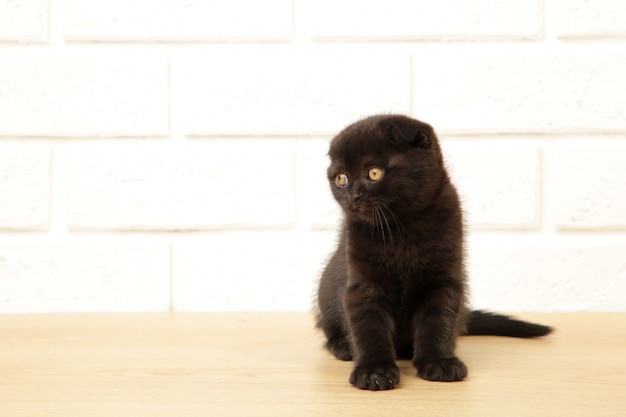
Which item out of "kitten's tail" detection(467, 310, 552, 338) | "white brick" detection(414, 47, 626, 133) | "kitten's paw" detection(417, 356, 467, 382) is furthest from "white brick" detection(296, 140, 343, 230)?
"kitten's paw" detection(417, 356, 467, 382)

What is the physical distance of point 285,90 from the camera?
1.49 m

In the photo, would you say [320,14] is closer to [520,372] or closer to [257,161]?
[257,161]

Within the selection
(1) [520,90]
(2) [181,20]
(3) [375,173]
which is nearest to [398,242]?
(3) [375,173]

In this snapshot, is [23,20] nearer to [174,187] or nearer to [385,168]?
[174,187]

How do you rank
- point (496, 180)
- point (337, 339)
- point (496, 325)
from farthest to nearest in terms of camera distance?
point (496, 180), point (496, 325), point (337, 339)

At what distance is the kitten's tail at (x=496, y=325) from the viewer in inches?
47.3

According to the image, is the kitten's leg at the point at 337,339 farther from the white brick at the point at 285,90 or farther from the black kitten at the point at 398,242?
the white brick at the point at 285,90

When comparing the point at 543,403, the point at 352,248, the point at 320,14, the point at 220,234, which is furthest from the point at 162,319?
the point at 543,403

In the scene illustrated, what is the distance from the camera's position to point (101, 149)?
149cm

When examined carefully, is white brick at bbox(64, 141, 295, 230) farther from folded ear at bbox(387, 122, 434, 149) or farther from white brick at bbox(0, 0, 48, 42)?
folded ear at bbox(387, 122, 434, 149)

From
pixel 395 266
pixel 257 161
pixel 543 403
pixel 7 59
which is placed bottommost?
pixel 543 403

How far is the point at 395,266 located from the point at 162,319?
1.89ft

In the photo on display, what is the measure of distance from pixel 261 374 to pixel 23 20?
94 cm

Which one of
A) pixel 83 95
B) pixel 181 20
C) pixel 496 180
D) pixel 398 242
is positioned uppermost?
pixel 181 20
